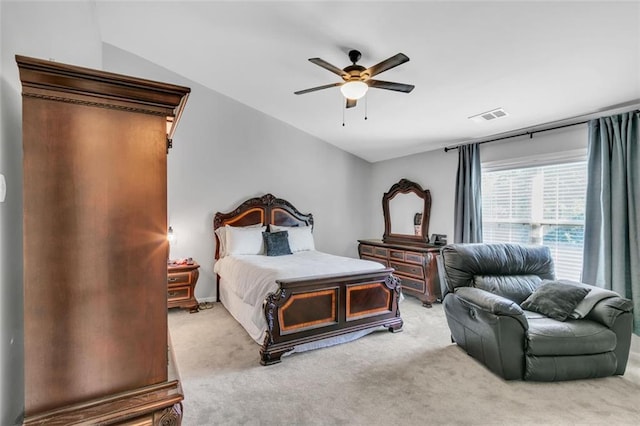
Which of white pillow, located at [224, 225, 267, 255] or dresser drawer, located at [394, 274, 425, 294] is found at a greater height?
white pillow, located at [224, 225, 267, 255]

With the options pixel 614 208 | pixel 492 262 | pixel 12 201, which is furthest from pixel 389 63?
pixel 614 208

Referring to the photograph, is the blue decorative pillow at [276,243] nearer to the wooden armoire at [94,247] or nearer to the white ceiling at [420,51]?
the white ceiling at [420,51]

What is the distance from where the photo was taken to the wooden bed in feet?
9.27

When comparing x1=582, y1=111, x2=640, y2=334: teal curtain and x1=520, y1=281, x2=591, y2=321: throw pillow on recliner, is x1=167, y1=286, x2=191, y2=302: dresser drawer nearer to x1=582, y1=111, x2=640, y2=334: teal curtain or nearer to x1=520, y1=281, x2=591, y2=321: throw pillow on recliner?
x1=520, y1=281, x2=591, y2=321: throw pillow on recliner

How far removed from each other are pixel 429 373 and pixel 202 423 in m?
1.73

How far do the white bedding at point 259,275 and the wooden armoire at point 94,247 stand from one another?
184 centimetres

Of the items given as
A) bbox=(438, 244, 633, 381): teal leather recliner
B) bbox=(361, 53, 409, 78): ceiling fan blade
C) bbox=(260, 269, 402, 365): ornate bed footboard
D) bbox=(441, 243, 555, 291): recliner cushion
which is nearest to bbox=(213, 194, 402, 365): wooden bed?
bbox=(260, 269, 402, 365): ornate bed footboard

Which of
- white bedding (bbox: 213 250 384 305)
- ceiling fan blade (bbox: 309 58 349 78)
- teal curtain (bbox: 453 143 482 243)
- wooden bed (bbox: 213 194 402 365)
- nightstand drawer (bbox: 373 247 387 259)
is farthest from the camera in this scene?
nightstand drawer (bbox: 373 247 387 259)

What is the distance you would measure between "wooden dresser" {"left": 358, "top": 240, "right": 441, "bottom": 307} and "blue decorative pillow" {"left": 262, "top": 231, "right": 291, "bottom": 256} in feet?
5.41

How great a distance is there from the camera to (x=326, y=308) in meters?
3.12

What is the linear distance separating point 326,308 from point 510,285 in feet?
5.85

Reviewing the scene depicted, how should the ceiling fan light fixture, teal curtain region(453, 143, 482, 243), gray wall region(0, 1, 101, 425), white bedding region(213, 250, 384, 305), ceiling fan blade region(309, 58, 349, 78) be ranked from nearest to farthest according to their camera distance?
gray wall region(0, 1, 101, 425), ceiling fan blade region(309, 58, 349, 78), the ceiling fan light fixture, white bedding region(213, 250, 384, 305), teal curtain region(453, 143, 482, 243)

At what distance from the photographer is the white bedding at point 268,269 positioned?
10.1 ft

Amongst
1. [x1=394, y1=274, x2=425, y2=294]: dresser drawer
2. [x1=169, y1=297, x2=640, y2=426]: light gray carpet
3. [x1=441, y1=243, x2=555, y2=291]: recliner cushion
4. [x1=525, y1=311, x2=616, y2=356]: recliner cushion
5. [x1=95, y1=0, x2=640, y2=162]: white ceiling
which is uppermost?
[x1=95, y1=0, x2=640, y2=162]: white ceiling
